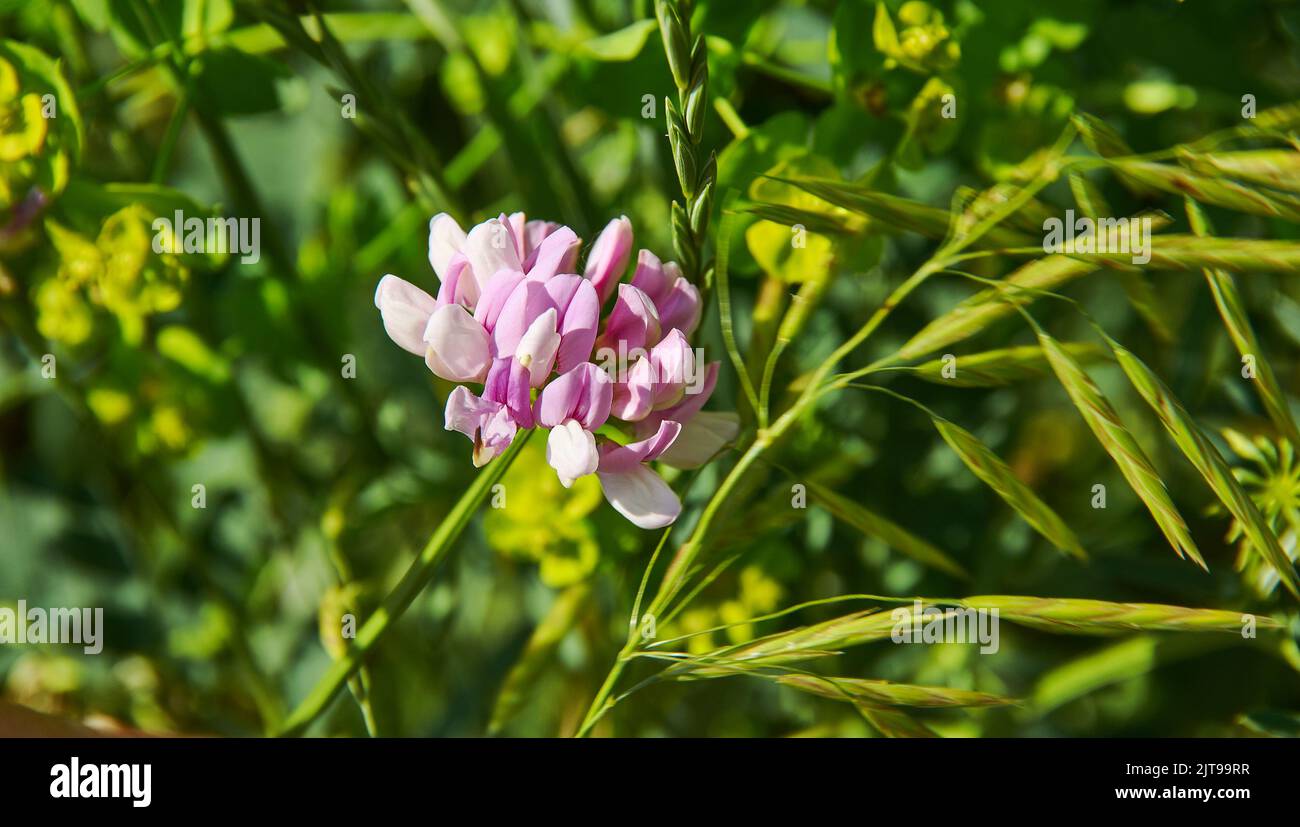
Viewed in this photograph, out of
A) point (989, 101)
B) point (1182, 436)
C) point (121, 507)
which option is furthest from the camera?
point (121, 507)

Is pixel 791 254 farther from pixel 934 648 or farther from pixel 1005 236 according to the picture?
pixel 934 648

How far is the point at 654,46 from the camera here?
402 millimetres

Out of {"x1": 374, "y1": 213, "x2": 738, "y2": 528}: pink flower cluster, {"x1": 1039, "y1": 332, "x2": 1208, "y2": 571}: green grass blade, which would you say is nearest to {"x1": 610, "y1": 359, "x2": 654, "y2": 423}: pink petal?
{"x1": 374, "y1": 213, "x2": 738, "y2": 528}: pink flower cluster

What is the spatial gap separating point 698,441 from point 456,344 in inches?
3.3

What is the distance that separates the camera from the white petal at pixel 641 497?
314 millimetres

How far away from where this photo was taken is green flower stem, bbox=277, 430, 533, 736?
342 mm

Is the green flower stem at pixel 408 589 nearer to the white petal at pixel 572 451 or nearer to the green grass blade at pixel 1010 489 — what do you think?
the white petal at pixel 572 451

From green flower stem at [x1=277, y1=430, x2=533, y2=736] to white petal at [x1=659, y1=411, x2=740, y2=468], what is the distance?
5cm

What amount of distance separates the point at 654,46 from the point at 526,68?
84mm

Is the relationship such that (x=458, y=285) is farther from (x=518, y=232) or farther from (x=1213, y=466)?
(x=1213, y=466)

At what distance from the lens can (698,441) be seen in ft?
1.10

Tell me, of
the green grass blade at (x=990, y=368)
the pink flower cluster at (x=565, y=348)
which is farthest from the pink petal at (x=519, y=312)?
the green grass blade at (x=990, y=368)
